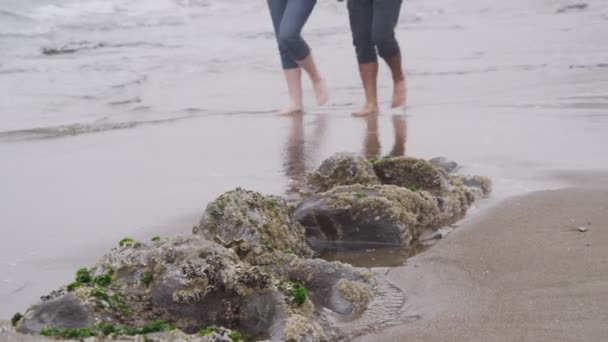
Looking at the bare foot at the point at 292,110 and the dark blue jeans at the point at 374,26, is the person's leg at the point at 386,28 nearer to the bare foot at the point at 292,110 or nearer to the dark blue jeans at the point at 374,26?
the dark blue jeans at the point at 374,26

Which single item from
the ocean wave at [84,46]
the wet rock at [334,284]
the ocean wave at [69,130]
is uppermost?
the wet rock at [334,284]

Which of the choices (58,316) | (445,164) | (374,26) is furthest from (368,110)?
(58,316)

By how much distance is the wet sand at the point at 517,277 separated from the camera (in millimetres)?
2818

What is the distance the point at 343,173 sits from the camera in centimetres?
451

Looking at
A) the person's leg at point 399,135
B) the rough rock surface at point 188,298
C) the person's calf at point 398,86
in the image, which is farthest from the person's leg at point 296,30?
the rough rock surface at point 188,298

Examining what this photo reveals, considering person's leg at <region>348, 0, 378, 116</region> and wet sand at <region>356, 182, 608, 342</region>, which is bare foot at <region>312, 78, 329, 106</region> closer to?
person's leg at <region>348, 0, 378, 116</region>

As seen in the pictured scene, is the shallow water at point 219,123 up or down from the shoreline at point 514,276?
down

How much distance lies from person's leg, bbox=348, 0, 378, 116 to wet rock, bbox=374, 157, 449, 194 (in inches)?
109

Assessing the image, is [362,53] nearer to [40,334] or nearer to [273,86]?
[273,86]

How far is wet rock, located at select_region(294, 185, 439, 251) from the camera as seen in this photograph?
12.9 ft

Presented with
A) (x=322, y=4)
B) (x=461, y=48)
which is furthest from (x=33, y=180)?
(x=322, y=4)

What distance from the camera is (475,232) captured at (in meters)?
3.95

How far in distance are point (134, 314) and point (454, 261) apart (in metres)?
1.42

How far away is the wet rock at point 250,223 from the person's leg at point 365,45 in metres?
3.70
